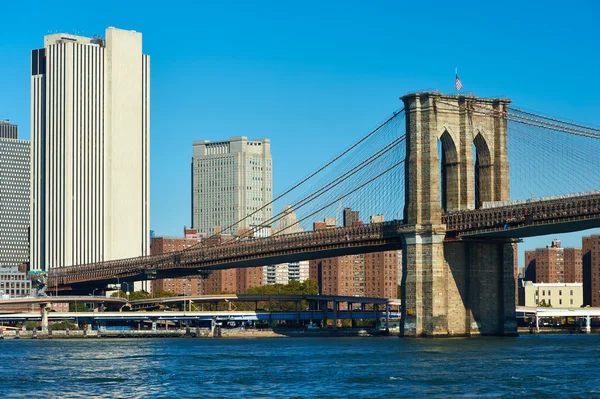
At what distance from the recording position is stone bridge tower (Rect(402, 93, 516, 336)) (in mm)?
103812

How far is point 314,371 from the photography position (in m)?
69.4

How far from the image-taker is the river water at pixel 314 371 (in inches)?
2283

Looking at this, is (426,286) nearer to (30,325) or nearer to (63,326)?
(63,326)

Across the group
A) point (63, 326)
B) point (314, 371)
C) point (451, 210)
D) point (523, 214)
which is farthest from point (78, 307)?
point (314, 371)

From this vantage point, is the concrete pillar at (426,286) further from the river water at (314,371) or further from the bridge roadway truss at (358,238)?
the river water at (314,371)

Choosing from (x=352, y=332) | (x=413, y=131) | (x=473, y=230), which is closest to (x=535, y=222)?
(x=473, y=230)

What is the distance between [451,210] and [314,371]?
40.4m

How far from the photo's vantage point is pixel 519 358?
252ft

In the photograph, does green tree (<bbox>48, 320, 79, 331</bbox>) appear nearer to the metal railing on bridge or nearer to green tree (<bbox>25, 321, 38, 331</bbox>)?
green tree (<bbox>25, 321, 38, 331</bbox>)

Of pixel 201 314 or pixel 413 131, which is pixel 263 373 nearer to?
pixel 413 131

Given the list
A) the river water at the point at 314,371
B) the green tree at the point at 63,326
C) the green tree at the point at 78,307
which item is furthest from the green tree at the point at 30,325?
the river water at the point at 314,371

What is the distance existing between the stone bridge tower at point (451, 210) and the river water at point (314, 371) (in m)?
8.52

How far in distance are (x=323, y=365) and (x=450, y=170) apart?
3780cm

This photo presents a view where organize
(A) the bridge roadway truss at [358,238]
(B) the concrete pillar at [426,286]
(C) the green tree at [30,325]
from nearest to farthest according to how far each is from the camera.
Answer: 1. (A) the bridge roadway truss at [358,238]
2. (B) the concrete pillar at [426,286]
3. (C) the green tree at [30,325]
